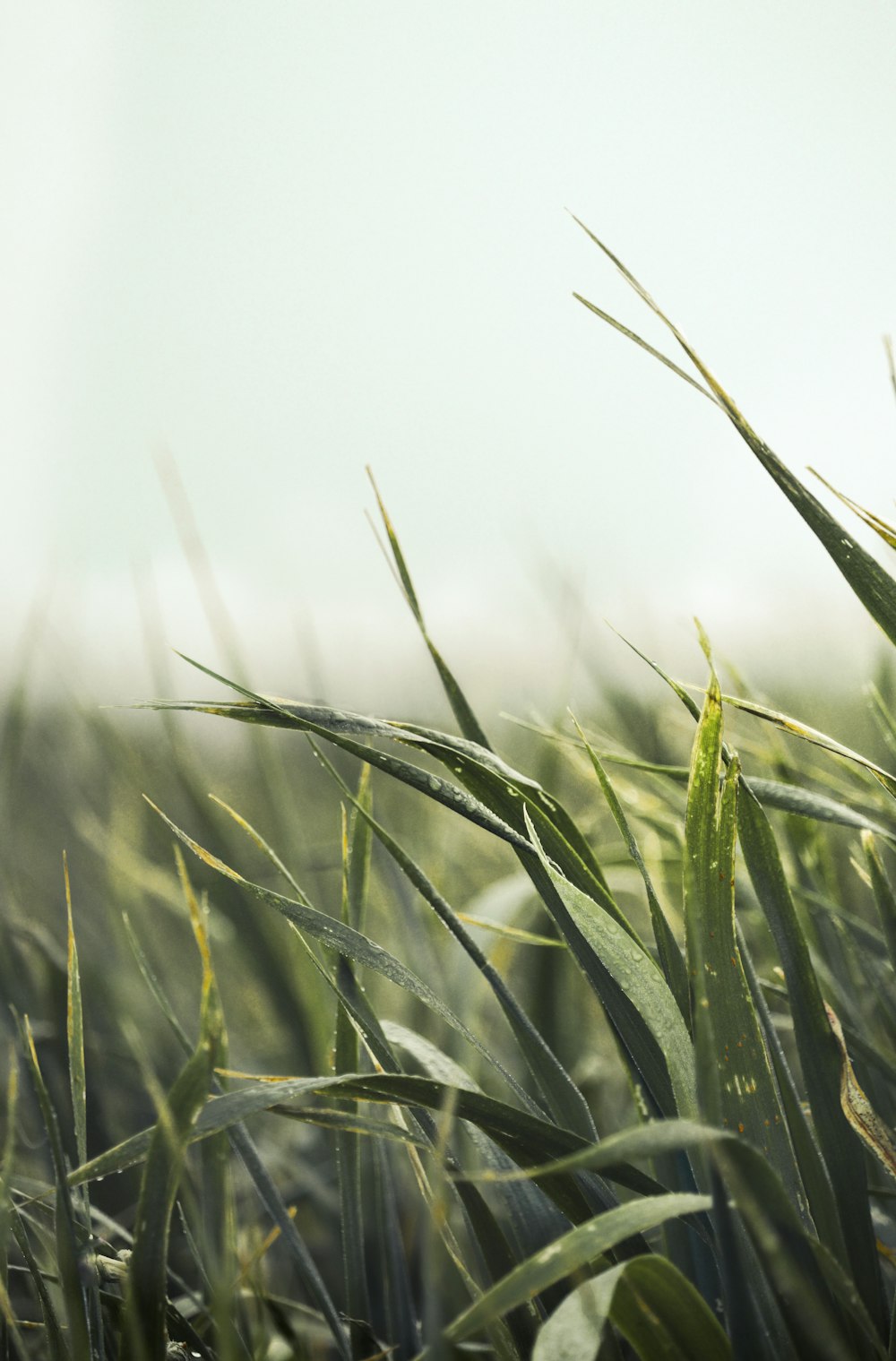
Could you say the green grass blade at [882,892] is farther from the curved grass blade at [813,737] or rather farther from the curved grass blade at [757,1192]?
the curved grass blade at [757,1192]

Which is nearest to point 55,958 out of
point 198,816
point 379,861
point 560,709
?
point 198,816

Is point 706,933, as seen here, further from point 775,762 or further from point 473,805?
point 775,762

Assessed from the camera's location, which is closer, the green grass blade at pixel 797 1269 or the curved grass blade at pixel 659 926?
the green grass blade at pixel 797 1269

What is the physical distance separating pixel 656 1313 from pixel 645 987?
0.08 m

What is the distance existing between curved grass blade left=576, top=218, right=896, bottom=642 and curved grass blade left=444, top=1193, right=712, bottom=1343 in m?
0.20

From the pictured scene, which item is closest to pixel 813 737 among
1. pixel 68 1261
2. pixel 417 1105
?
pixel 417 1105

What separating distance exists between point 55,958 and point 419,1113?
0.41m

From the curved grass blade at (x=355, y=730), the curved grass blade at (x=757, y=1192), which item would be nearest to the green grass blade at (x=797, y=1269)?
the curved grass blade at (x=757, y=1192)

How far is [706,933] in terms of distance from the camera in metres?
0.30

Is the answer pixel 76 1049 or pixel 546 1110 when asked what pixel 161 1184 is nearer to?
pixel 76 1049

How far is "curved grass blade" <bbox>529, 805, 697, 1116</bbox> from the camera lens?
0.98 feet

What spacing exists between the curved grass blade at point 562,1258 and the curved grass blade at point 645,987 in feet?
0.19

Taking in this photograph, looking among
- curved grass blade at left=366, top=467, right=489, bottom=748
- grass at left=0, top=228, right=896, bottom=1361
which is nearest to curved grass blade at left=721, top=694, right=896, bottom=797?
grass at left=0, top=228, right=896, bottom=1361

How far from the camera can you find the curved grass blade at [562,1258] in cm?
21
